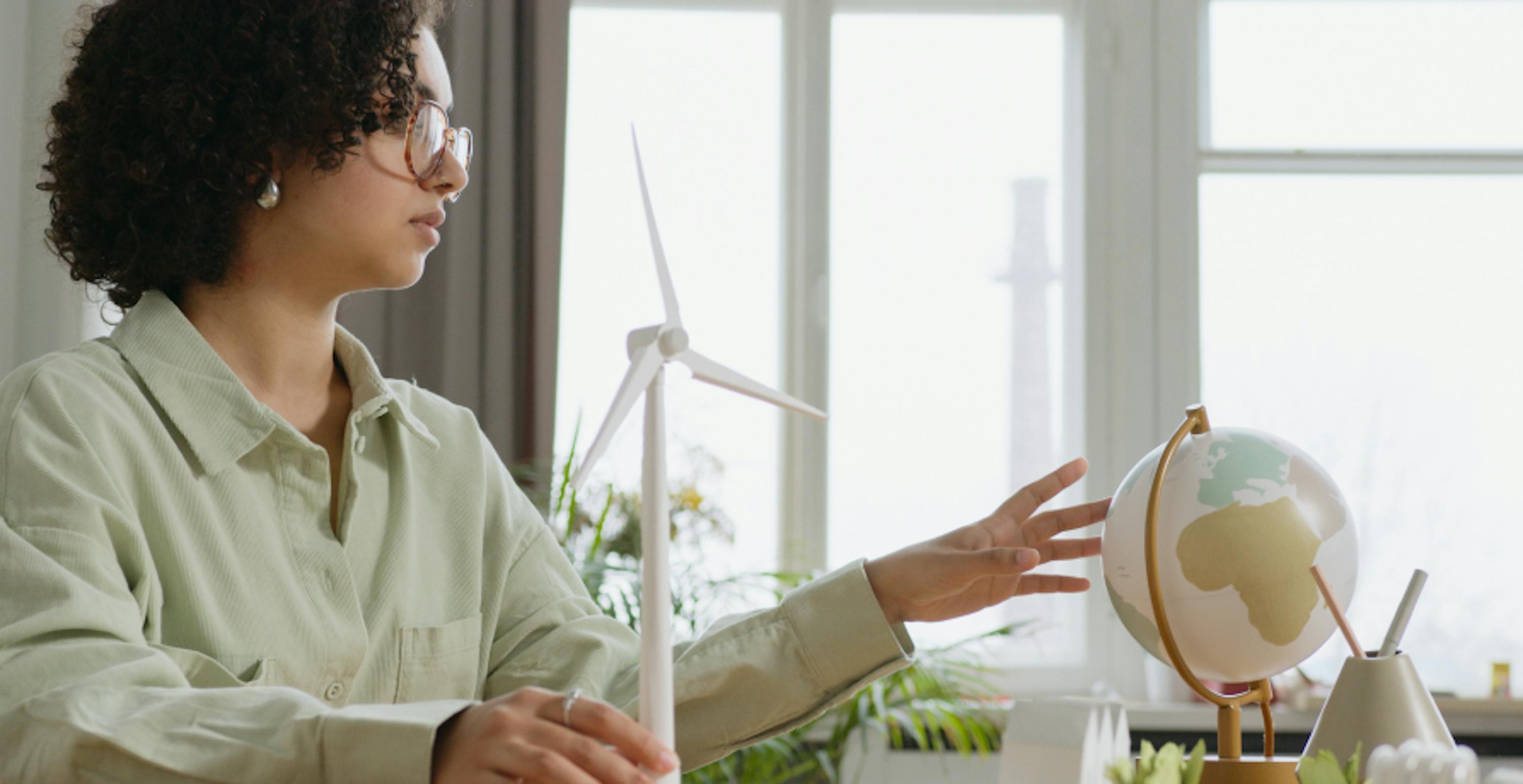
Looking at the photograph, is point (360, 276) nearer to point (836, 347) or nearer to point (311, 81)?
point (311, 81)

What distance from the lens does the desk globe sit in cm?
100

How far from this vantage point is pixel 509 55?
2.83 meters

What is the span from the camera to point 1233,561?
1.00 m

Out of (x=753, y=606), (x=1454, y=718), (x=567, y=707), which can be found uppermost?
(x=567, y=707)

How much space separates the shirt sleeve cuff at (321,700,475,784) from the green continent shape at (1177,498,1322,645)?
0.56m

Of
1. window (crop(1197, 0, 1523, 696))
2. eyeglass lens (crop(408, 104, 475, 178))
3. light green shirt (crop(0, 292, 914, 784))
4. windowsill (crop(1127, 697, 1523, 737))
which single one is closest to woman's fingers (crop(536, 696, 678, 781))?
light green shirt (crop(0, 292, 914, 784))

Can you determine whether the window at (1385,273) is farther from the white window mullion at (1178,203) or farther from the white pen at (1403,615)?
the white pen at (1403,615)

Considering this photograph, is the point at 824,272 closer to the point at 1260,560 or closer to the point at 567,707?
the point at 1260,560

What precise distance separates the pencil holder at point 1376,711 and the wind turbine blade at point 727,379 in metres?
0.45

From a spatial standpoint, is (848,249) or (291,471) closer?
(291,471)

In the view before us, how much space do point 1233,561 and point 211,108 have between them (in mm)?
997

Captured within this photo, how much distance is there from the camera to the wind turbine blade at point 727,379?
2.81 feet

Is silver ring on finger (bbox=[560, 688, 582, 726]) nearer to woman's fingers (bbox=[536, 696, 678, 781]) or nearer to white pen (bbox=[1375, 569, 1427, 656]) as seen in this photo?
woman's fingers (bbox=[536, 696, 678, 781])

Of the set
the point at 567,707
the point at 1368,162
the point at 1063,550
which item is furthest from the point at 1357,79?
the point at 567,707
